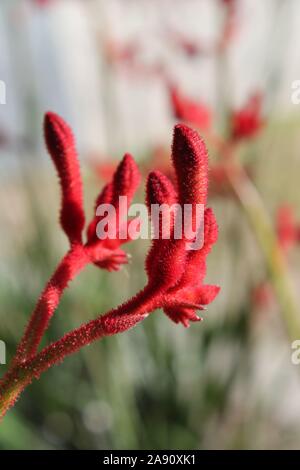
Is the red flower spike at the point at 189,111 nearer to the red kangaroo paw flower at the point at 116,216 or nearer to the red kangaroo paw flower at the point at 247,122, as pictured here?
the red kangaroo paw flower at the point at 247,122

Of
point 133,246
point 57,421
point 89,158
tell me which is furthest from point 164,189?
point 57,421

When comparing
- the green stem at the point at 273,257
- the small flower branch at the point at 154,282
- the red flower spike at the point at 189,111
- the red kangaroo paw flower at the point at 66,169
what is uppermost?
the red flower spike at the point at 189,111

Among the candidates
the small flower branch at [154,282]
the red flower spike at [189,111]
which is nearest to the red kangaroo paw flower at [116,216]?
the small flower branch at [154,282]

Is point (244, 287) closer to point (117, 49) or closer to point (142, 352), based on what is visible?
point (142, 352)

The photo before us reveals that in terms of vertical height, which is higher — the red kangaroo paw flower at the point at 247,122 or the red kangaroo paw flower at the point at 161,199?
the red kangaroo paw flower at the point at 247,122

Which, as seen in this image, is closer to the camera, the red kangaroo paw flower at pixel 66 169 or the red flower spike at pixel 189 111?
the red kangaroo paw flower at pixel 66 169

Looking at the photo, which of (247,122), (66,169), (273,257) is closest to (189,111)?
(247,122)

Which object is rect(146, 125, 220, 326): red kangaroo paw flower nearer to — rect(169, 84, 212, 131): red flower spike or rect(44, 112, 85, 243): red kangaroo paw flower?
rect(44, 112, 85, 243): red kangaroo paw flower
